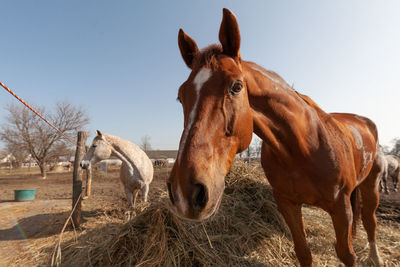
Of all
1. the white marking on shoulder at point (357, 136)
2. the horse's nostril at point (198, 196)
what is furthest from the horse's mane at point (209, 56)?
the white marking on shoulder at point (357, 136)

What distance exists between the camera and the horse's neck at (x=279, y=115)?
1.55 metres

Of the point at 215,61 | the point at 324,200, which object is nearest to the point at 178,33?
the point at 215,61

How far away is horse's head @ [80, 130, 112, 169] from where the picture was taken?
5285mm

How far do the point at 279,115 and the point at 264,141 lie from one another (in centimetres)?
36

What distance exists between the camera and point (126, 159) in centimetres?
564

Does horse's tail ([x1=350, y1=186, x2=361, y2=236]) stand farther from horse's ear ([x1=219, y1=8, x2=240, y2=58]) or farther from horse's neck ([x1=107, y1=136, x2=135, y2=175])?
horse's neck ([x1=107, y1=136, x2=135, y2=175])

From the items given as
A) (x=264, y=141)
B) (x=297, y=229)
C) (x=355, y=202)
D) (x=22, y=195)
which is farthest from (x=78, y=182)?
(x=22, y=195)

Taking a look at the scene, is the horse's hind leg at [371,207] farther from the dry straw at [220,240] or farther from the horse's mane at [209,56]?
the horse's mane at [209,56]

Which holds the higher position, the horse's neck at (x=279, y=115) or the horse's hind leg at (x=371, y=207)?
the horse's neck at (x=279, y=115)

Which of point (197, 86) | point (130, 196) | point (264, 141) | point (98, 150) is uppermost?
point (197, 86)

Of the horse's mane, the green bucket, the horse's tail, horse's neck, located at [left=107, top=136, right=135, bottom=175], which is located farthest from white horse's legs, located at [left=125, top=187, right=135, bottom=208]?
the green bucket

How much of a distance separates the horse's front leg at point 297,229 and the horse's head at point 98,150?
16.8 feet

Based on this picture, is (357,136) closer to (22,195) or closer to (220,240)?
(220,240)

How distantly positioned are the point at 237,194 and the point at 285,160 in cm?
251
